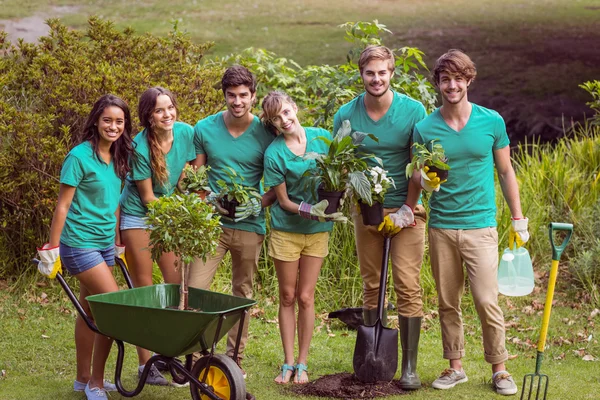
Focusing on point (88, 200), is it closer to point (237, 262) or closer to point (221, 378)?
point (237, 262)

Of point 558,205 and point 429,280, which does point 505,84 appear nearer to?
point 558,205

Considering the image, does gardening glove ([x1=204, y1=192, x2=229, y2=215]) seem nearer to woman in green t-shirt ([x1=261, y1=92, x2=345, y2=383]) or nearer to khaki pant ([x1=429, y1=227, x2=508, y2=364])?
woman in green t-shirt ([x1=261, y1=92, x2=345, y2=383])

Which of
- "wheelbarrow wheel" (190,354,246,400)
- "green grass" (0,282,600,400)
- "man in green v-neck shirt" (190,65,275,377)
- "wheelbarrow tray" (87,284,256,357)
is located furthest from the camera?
"green grass" (0,282,600,400)

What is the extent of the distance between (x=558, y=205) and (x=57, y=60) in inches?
177

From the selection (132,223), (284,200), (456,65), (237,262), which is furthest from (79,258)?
(456,65)

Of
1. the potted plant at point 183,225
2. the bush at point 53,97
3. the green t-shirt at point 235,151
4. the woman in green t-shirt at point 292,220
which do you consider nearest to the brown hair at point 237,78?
the woman in green t-shirt at point 292,220

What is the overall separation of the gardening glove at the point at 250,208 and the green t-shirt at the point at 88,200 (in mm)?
680

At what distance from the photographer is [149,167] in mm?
Result: 4387

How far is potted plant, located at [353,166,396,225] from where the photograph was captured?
4.16 metres

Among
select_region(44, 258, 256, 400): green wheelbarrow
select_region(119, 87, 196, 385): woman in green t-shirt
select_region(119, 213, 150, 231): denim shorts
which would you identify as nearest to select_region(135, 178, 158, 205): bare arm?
select_region(119, 87, 196, 385): woman in green t-shirt

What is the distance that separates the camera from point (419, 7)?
13836mm

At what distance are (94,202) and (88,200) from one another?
0.03 metres

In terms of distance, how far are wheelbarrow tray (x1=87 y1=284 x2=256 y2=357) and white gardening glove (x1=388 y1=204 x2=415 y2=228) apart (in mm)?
940

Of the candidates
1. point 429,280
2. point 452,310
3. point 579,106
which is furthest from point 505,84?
point 452,310
